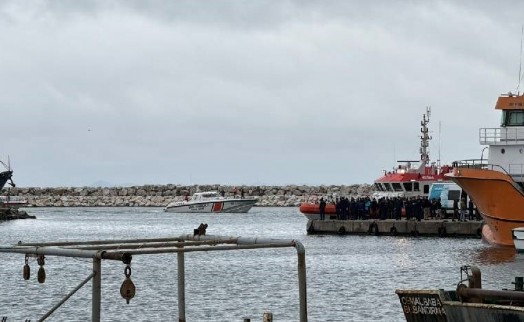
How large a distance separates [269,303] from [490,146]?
25059mm

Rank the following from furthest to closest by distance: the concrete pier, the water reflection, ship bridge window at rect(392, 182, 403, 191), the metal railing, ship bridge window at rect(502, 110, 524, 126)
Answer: ship bridge window at rect(392, 182, 403, 191), the concrete pier, ship bridge window at rect(502, 110, 524, 126), the water reflection, the metal railing

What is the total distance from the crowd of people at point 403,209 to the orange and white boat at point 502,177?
11372 millimetres

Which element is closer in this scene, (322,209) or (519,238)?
(519,238)

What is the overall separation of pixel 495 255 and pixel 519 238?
332cm

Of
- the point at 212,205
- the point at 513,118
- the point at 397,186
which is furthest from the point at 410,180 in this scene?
the point at 212,205

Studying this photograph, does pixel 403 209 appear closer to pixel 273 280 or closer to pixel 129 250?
pixel 273 280

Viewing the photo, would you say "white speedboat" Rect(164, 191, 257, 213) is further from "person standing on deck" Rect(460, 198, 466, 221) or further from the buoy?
"person standing on deck" Rect(460, 198, 466, 221)

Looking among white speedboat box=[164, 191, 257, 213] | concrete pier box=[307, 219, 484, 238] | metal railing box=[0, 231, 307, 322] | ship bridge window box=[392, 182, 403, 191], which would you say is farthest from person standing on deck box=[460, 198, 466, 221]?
white speedboat box=[164, 191, 257, 213]

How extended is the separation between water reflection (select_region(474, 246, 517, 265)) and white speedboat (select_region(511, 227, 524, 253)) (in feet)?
1.80

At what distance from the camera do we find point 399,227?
70812mm

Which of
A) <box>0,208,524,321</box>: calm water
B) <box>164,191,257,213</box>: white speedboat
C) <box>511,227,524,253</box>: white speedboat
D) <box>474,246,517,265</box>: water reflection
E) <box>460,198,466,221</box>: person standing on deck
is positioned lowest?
<box>0,208,524,321</box>: calm water

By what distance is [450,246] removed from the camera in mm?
63031

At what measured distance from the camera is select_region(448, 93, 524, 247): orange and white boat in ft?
178

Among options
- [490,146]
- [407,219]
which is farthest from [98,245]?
[407,219]
